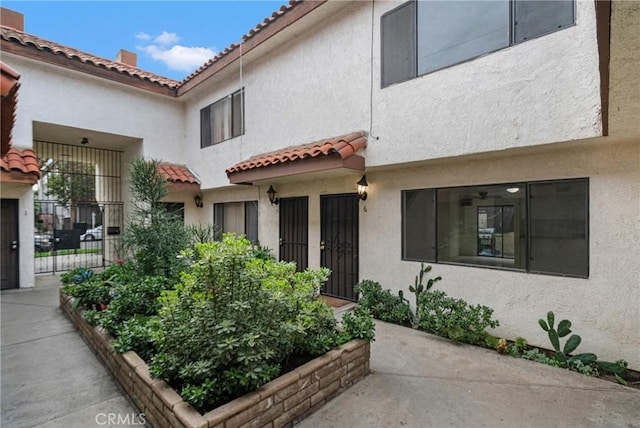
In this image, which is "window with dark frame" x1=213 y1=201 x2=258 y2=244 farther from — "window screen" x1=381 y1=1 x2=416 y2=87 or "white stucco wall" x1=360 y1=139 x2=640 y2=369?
"white stucco wall" x1=360 y1=139 x2=640 y2=369

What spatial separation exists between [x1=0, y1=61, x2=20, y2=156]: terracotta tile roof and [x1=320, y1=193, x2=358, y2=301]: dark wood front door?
5807 mm

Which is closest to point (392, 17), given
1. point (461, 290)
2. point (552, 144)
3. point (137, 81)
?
point (552, 144)

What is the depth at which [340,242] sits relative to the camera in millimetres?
7613

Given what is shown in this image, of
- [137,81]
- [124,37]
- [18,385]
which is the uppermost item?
[124,37]

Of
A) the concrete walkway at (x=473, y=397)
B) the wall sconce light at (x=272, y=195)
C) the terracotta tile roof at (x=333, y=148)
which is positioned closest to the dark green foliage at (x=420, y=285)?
the concrete walkway at (x=473, y=397)

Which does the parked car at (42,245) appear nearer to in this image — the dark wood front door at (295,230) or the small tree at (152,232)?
the small tree at (152,232)

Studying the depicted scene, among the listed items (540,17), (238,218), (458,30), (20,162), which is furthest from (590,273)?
(20,162)

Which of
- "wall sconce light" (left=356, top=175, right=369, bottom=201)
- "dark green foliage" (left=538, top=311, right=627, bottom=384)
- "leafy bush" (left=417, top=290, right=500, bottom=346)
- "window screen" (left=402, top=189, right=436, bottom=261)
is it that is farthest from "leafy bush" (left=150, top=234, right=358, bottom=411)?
"wall sconce light" (left=356, top=175, right=369, bottom=201)

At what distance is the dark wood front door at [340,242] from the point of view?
732 centimetres

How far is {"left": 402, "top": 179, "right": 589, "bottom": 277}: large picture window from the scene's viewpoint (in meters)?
4.63

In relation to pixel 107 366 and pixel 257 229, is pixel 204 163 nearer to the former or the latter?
pixel 257 229

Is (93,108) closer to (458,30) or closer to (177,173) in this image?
(177,173)

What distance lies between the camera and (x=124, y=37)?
13695 mm

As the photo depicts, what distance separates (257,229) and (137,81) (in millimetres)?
6809
